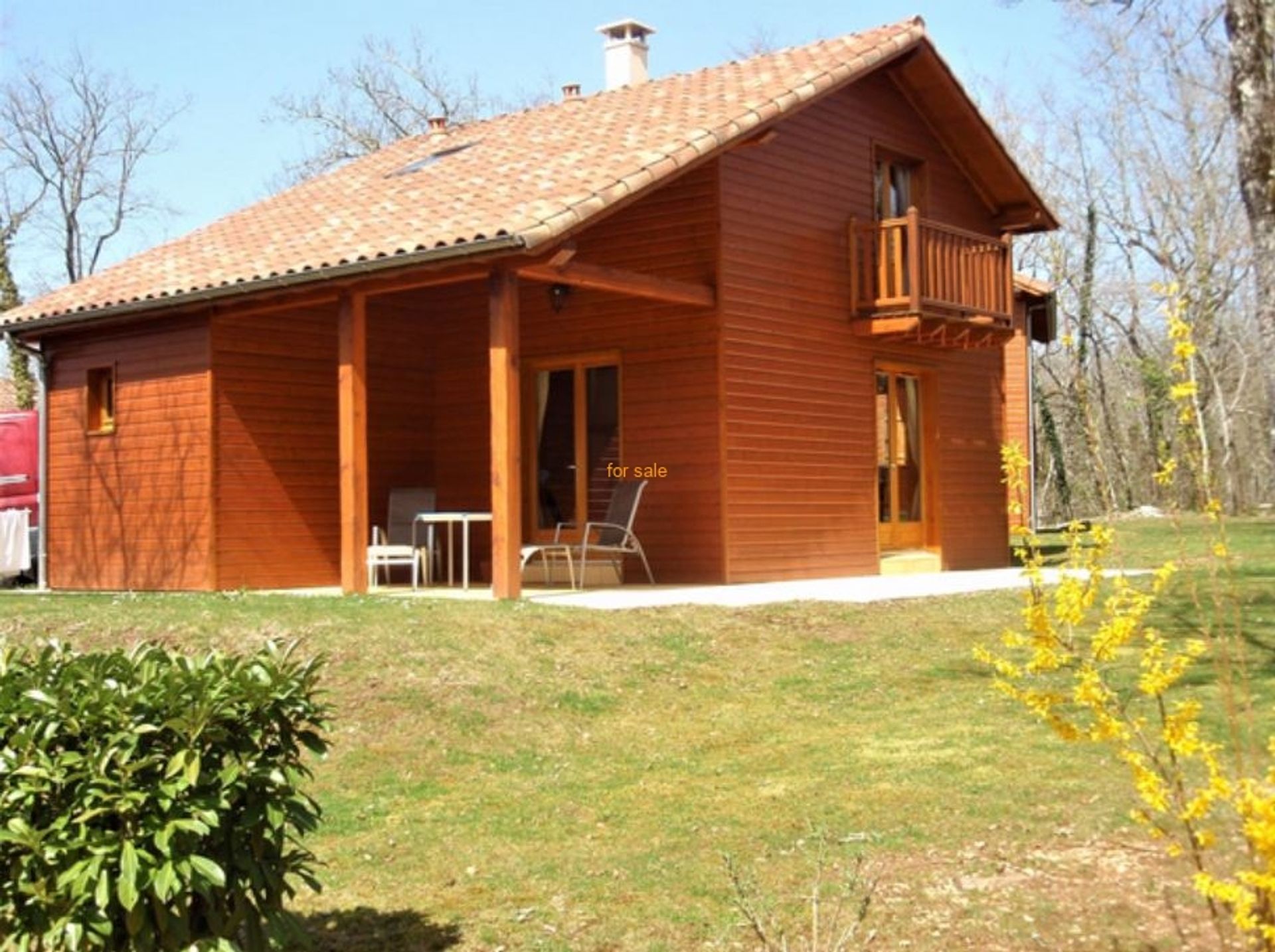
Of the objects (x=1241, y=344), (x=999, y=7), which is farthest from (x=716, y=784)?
(x=1241, y=344)

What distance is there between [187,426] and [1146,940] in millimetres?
10668

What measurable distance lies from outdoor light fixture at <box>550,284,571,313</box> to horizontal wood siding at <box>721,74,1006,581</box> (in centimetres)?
164

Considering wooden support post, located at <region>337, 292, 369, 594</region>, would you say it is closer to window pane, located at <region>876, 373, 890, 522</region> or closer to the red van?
window pane, located at <region>876, 373, 890, 522</region>

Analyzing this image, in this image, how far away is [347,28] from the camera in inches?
1380

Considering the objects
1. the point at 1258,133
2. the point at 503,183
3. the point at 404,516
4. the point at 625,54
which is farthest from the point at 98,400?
the point at 1258,133

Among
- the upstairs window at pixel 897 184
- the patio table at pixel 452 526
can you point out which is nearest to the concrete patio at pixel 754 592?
the patio table at pixel 452 526

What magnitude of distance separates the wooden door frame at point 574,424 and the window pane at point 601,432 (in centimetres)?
4

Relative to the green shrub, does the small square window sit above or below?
above

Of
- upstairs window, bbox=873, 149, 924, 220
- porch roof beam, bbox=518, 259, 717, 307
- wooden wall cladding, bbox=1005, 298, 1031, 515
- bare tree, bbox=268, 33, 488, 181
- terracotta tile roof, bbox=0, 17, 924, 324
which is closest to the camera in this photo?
porch roof beam, bbox=518, 259, 717, 307

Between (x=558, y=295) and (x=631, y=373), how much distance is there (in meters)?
1.03

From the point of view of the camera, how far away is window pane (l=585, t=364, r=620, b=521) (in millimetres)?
13023

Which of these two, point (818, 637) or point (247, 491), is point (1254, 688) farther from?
point (247, 491)

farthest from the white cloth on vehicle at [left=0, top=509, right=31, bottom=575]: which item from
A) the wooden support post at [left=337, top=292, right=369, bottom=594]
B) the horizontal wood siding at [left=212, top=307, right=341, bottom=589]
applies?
the wooden support post at [left=337, top=292, right=369, bottom=594]

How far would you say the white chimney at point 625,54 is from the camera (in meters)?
16.9
